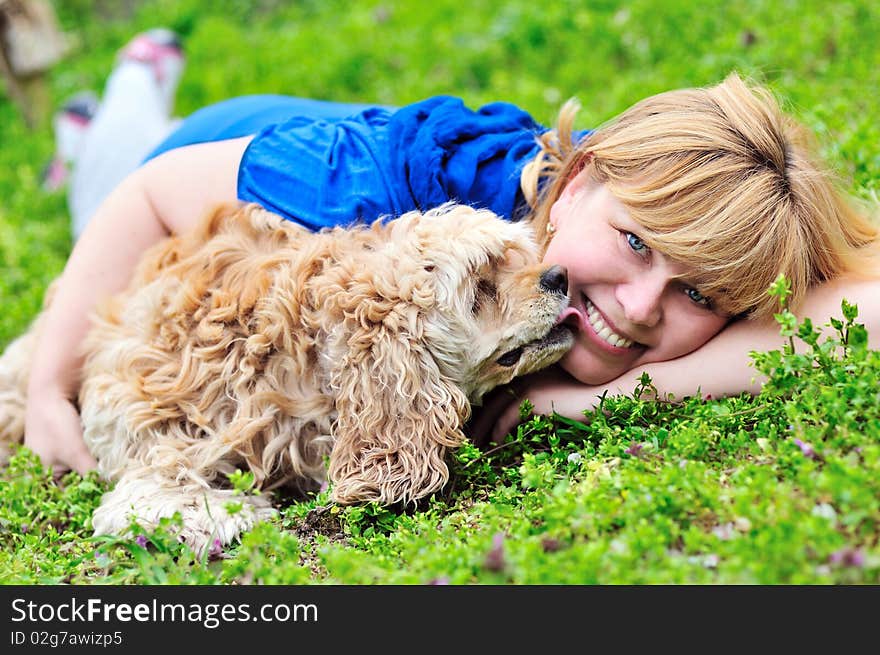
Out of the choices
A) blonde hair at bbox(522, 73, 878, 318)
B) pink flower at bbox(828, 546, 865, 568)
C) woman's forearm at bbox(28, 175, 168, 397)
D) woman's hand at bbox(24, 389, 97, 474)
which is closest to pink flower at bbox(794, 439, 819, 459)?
pink flower at bbox(828, 546, 865, 568)

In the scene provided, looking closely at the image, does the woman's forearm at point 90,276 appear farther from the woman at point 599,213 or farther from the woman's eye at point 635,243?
the woman's eye at point 635,243

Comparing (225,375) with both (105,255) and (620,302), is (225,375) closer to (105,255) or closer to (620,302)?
(105,255)

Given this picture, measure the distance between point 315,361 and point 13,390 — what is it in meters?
2.00

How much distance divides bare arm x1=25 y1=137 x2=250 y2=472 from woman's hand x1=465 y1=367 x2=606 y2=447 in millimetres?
1638

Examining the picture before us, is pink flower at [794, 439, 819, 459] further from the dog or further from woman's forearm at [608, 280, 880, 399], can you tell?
the dog

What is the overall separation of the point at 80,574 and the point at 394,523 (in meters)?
1.13

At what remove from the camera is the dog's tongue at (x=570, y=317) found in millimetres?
3701

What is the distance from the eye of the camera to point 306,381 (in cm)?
376

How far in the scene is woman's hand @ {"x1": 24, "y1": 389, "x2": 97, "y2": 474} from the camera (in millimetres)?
4227

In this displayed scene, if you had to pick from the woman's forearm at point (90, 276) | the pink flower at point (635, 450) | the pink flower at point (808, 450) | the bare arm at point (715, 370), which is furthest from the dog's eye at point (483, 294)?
the woman's forearm at point (90, 276)

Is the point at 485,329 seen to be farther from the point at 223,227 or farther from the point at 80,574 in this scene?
the point at 80,574

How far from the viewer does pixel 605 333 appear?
12.4 feet

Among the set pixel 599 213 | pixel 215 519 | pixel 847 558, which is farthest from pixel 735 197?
pixel 215 519
